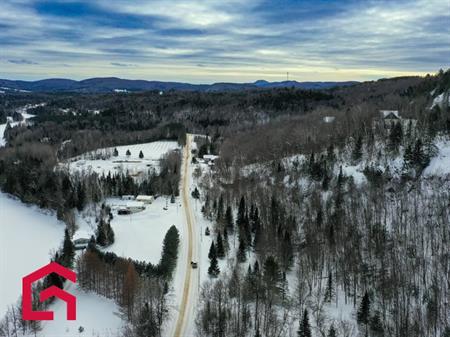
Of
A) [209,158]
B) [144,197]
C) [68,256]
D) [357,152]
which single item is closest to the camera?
[68,256]

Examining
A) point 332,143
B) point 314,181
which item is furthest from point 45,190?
point 332,143

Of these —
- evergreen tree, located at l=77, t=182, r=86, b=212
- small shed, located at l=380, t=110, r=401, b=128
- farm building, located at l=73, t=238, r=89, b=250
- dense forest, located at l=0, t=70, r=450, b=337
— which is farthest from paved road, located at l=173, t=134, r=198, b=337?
small shed, located at l=380, t=110, r=401, b=128

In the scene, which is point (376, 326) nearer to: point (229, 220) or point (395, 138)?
point (229, 220)

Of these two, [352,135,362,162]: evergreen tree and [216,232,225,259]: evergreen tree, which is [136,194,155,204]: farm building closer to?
A: [216,232,225,259]: evergreen tree

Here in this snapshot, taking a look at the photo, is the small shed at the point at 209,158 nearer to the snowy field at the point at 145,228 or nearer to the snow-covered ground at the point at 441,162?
the snowy field at the point at 145,228

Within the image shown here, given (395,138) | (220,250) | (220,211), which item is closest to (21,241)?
(220,211)

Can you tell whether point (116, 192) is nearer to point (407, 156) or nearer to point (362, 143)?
point (362, 143)

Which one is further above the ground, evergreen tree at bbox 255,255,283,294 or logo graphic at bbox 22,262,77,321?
evergreen tree at bbox 255,255,283,294

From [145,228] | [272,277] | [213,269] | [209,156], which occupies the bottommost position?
[145,228]
